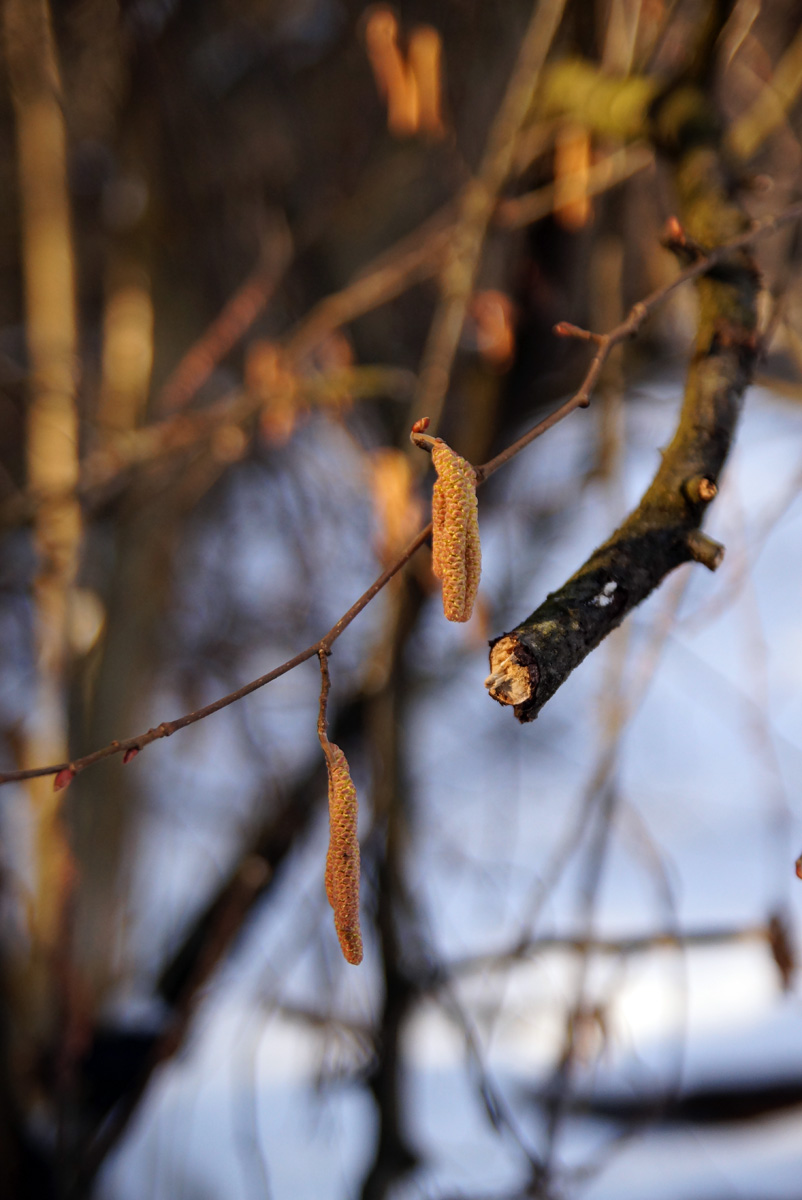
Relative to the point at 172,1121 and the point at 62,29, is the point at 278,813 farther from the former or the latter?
the point at 62,29

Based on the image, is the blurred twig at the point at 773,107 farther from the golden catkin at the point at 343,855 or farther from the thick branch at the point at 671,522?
the golden catkin at the point at 343,855

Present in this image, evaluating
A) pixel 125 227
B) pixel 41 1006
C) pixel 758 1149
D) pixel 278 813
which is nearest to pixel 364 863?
pixel 278 813

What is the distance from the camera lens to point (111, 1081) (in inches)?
50.1

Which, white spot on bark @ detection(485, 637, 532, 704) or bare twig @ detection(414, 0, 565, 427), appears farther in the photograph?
bare twig @ detection(414, 0, 565, 427)

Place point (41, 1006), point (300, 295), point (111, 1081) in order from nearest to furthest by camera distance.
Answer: point (111, 1081), point (41, 1006), point (300, 295)

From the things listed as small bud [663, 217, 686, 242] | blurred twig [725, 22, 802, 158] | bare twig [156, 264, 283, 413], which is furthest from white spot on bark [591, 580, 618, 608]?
bare twig [156, 264, 283, 413]

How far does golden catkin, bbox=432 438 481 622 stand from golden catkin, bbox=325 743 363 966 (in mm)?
83

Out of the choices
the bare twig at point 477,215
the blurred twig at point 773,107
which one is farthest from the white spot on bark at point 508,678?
the blurred twig at point 773,107

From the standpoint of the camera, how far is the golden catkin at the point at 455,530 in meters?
0.35

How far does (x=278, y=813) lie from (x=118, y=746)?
0.99 m

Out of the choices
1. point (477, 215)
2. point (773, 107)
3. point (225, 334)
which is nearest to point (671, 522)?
point (477, 215)

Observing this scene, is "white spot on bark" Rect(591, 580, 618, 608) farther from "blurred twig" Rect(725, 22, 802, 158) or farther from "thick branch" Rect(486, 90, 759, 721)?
"blurred twig" Rect(725, 22, 802, 158)

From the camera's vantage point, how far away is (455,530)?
351 millimetres

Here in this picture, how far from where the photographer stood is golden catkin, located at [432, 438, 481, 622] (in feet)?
1.14
